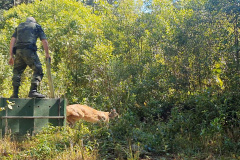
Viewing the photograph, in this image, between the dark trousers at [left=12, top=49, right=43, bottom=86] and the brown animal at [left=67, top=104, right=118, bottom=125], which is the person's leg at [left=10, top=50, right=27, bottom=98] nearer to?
the dark trousers at [left=12, top=49, right=43, bottom=86]

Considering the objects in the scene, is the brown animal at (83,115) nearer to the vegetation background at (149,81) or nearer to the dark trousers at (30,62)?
the vegetation background at (149,81)

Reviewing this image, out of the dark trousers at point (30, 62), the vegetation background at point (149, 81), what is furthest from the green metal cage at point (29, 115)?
the dark trousers at point (30, 62)

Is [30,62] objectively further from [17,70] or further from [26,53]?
[17,70]

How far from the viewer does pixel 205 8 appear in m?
7.89

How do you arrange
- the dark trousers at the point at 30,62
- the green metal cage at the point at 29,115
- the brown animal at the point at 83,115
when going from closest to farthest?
1. the green metal cage at the point at 29,115
2. the dark trousers at the point at 30,62
3. the brown animal at the point at 83,115

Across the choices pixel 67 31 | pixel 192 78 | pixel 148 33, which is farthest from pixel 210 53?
pixel 67 31

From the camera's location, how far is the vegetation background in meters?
5.17

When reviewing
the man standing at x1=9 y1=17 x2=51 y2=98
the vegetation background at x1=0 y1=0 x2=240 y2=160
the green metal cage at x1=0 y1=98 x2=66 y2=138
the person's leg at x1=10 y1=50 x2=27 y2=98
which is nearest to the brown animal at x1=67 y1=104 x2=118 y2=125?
the vegetation background at x1=0 y1=0 x2=240 y2=160

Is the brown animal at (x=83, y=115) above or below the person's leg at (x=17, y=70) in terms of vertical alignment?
below

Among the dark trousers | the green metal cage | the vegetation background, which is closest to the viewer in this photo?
the vegetation background

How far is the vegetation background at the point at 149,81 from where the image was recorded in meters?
5.17

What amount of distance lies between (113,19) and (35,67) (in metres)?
6.65

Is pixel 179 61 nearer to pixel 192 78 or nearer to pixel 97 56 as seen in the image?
pixel 192 78

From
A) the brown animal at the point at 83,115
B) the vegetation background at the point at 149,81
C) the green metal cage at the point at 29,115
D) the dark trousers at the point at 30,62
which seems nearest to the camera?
the vegetation background at the point at 149,81
